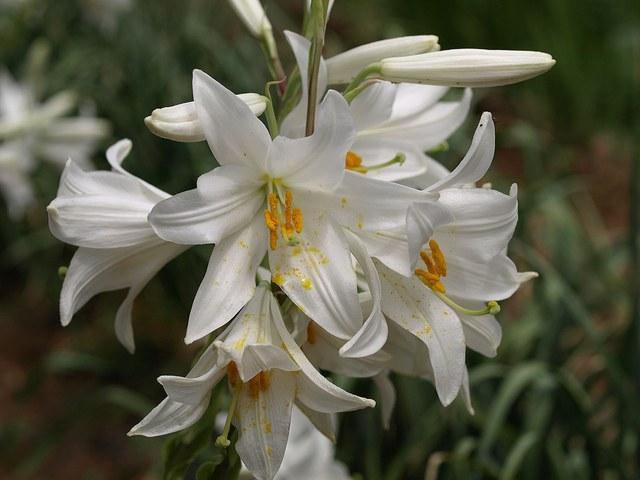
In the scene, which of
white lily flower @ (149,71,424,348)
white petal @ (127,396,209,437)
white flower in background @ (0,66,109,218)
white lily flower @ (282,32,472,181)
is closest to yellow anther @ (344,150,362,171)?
A: white lily flower @ (282,32,472,181)

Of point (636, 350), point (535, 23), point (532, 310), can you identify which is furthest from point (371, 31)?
point (636, 350)

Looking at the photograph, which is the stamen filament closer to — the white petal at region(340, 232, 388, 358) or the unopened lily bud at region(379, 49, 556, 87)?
the white petal at region(340, 232, 388, 358)

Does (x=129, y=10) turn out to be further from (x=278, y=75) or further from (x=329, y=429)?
(x=329, y=429)

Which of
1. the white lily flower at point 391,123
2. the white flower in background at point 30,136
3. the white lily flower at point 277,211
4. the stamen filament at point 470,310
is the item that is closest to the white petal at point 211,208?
the white lily flower at point 277,211

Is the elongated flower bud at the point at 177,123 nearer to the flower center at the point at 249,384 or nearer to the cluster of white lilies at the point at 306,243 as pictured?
the cluster of white lilies at the point at 306,243

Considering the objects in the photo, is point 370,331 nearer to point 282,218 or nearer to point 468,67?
point 282,218

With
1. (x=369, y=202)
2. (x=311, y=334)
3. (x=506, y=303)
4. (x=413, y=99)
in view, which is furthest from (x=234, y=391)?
(x=506, y=303)
